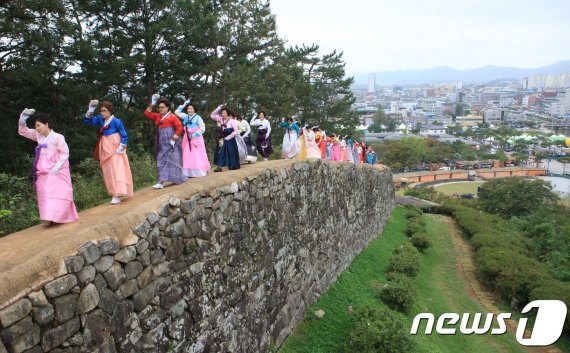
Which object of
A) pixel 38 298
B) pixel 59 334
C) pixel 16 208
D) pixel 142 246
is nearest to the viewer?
pixel 38 298

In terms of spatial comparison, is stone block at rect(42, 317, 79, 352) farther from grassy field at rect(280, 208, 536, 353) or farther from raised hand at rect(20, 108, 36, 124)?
grassy field at rect(280, 208, 536, 353)

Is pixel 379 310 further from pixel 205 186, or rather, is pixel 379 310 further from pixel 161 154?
pixel 161 154

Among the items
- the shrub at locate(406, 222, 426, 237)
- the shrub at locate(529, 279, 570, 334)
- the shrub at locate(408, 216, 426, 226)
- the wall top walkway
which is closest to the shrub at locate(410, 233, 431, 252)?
the shrub at locate(406, 222, 426, 237)

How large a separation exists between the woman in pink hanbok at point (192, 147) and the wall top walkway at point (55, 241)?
1.70 m

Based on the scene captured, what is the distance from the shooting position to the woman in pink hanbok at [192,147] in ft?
26.8

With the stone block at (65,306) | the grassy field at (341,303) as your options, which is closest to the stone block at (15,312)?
the stone block at (65,306)

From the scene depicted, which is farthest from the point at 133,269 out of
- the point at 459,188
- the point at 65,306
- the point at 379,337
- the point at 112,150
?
the point at 459,188

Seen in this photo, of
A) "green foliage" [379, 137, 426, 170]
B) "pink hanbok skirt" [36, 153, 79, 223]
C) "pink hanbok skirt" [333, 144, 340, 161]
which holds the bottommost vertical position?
"green foliage" [379, 137, 426, 170]

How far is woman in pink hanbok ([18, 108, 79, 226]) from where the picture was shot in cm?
550

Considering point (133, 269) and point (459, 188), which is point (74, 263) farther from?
point (459, 188)

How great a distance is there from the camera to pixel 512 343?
11609mm

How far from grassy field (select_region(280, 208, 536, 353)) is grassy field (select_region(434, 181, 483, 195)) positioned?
46.5 metres

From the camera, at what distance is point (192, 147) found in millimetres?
8219

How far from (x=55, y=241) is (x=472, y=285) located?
49.8 ft
